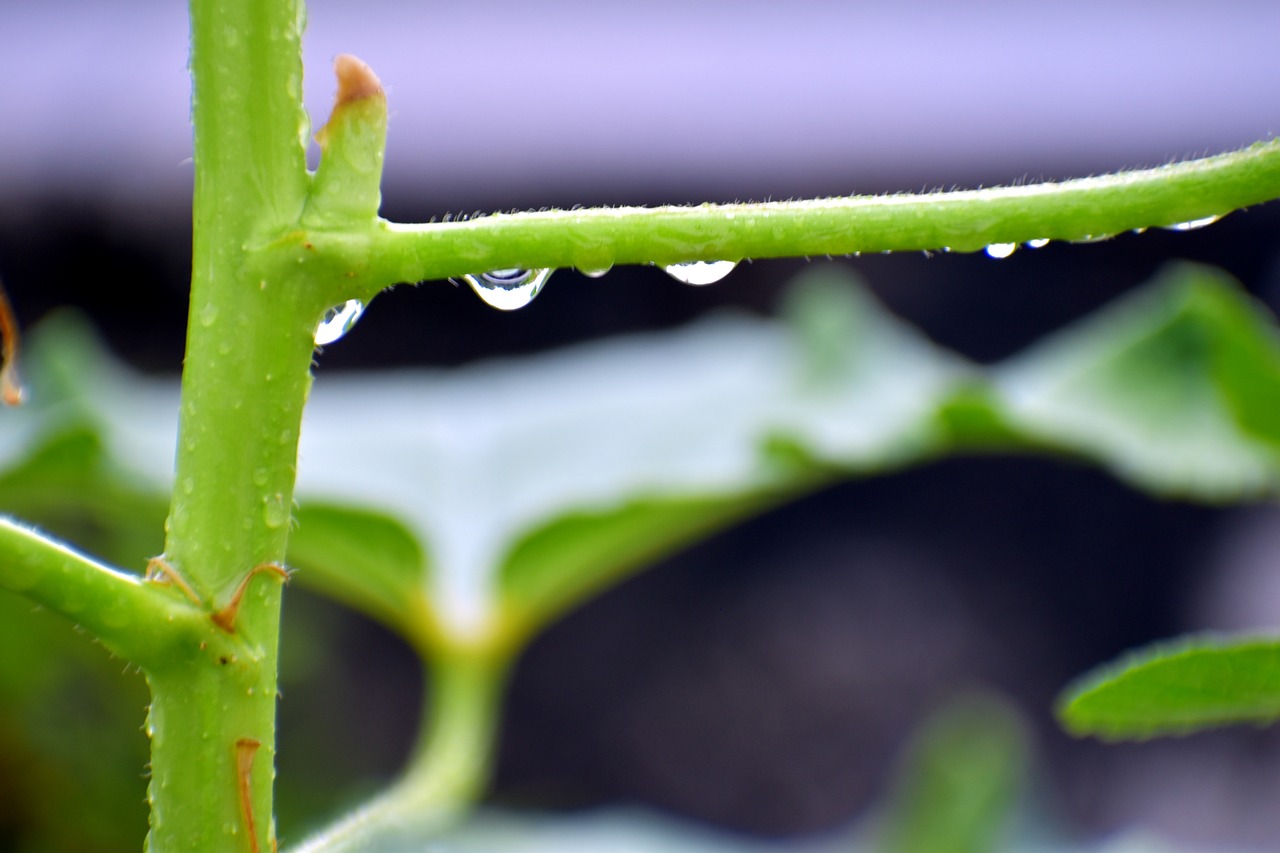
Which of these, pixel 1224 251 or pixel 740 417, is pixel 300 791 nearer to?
pixel 740 417


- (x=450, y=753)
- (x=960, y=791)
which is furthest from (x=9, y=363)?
(x=960, y=791)

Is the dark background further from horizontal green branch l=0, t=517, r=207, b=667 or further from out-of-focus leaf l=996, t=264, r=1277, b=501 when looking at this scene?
horizontal green branch l=0, t=517, r=207, b=667

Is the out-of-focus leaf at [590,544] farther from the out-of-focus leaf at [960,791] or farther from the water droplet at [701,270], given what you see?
the water droplet at [701,270]

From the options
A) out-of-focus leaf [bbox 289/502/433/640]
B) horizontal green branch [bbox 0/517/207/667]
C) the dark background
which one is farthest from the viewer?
the dark background

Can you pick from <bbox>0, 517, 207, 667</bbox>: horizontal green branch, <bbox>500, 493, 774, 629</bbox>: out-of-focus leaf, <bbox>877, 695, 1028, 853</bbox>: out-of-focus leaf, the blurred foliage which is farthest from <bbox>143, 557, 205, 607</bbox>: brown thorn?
<bbox>877, 695, 1028, 853</bbox>: out-of-focus leaf

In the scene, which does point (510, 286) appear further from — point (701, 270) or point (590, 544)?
point (590, 544)

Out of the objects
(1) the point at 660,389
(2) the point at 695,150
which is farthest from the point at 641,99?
(1) the point at 660,389
